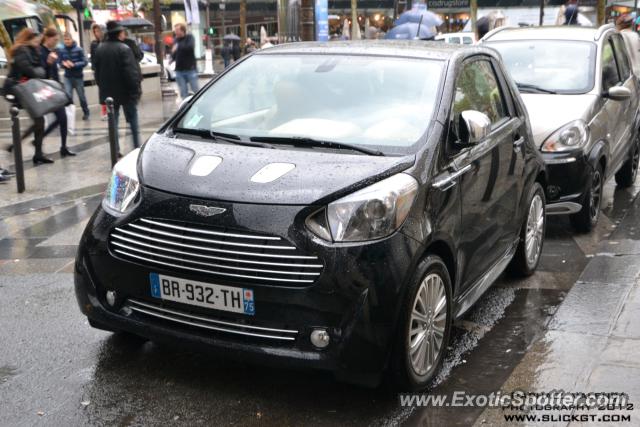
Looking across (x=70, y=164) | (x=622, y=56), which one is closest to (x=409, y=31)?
(x=622, y=56)

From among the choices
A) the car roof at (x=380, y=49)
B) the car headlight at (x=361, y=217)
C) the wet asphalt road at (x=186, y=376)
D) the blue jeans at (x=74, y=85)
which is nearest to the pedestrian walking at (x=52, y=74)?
the blue jeans at (x=74, y=85)

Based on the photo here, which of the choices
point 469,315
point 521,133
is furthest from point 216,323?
point 521,133

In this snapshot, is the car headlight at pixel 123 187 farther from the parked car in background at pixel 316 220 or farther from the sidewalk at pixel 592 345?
the sidewalk at pixel 592 345

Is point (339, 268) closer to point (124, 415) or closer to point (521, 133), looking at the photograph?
point (124, 415)

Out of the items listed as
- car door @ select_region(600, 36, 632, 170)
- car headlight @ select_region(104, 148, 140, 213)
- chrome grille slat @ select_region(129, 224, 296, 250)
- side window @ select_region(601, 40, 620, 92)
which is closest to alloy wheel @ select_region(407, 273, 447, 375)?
chrome grille slat @ select_region(129, 224, 296, 250)

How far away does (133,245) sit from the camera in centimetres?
376

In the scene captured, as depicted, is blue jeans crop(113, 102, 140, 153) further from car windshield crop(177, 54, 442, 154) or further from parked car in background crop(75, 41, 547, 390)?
parked car in background crop(75, 41, 547, 390)

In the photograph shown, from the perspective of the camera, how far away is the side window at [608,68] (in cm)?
784

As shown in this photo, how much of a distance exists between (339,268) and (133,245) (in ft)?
3.46

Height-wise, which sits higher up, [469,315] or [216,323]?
[216,323]

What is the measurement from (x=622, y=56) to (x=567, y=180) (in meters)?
2.91

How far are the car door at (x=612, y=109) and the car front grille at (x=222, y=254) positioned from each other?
200 inches

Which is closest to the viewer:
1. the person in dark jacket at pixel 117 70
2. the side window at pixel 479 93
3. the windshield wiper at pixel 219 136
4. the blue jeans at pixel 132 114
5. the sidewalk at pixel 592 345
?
the sidewalk at pixel 592 345

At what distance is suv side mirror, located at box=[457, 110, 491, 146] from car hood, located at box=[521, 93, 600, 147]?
2.72 meters
